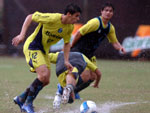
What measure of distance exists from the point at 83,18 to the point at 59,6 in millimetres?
1064

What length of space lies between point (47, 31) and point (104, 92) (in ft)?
8.35

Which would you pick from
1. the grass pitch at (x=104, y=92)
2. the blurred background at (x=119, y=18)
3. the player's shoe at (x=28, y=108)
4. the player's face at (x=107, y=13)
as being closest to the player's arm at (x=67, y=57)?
the grass pitch at (x=104, y=92)

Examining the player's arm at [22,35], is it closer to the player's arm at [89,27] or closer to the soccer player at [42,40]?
the soccer player at [42,40]

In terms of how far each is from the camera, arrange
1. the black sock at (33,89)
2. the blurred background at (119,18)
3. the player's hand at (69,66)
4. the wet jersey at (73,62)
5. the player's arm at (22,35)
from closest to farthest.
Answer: the player's arm at (22,35) → the black sock at (33,89) → the player's hand at (69,66) → the wet jersey at (73,62) → the blurred background at (119,18)

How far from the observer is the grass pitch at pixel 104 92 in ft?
20.7

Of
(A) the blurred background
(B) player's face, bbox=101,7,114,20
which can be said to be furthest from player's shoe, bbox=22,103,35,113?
(A) the blurred background

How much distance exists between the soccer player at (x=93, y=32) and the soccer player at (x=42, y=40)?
1194 millimetres

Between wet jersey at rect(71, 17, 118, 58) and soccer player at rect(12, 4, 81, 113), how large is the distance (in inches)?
47.1

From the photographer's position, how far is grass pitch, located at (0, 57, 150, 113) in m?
6.30

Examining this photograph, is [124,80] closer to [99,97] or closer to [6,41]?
[99,97]

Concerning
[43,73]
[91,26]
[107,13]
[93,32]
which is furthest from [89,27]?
[43,73]

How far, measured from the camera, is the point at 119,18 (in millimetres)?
15992

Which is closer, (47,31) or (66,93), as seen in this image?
(66,93)

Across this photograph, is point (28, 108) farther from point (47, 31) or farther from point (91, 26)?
point (91, 26)
